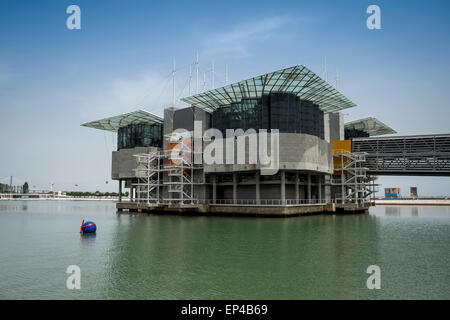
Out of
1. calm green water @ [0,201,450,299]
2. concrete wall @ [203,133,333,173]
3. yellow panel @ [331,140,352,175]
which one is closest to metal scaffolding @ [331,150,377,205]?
yellow panel @ [331,140,352,175]

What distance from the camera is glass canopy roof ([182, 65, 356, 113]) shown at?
51.5 meters

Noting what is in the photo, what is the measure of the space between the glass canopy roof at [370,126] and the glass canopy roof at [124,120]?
50.5m

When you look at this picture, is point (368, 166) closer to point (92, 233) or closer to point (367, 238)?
point (367, 238)

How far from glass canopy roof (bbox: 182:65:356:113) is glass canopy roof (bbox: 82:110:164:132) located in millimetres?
15814

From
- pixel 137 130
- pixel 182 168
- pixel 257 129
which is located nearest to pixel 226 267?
pixel 257 129

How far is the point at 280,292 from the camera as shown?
1265 centimetres

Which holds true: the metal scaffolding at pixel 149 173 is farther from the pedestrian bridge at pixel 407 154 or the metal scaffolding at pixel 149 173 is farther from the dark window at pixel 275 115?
the pedestrian bridge at pixel 407 154

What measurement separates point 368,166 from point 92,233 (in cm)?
5552

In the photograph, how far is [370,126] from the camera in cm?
8581

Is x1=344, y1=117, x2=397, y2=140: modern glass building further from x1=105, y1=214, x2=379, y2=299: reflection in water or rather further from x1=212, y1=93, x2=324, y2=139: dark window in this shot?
x1=105, y1=214, x2=379, y2=299: reflection in water

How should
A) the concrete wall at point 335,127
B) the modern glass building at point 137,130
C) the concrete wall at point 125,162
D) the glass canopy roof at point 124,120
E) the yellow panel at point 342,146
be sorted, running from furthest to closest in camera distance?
1. the modern glass building at point 137,130
2. the concrete wall at point 125,162
3. the concrete wall at point 335,127
4. the glass canopy roof at point 124,120
5. the yellow panel at point 342,146

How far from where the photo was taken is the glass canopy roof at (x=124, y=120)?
243 feet

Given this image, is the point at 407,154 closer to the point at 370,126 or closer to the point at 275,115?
the point at 370,126

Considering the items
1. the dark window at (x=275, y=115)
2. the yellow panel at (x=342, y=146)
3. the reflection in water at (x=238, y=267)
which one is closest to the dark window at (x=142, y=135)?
the dark window at (x=275, y=115)
